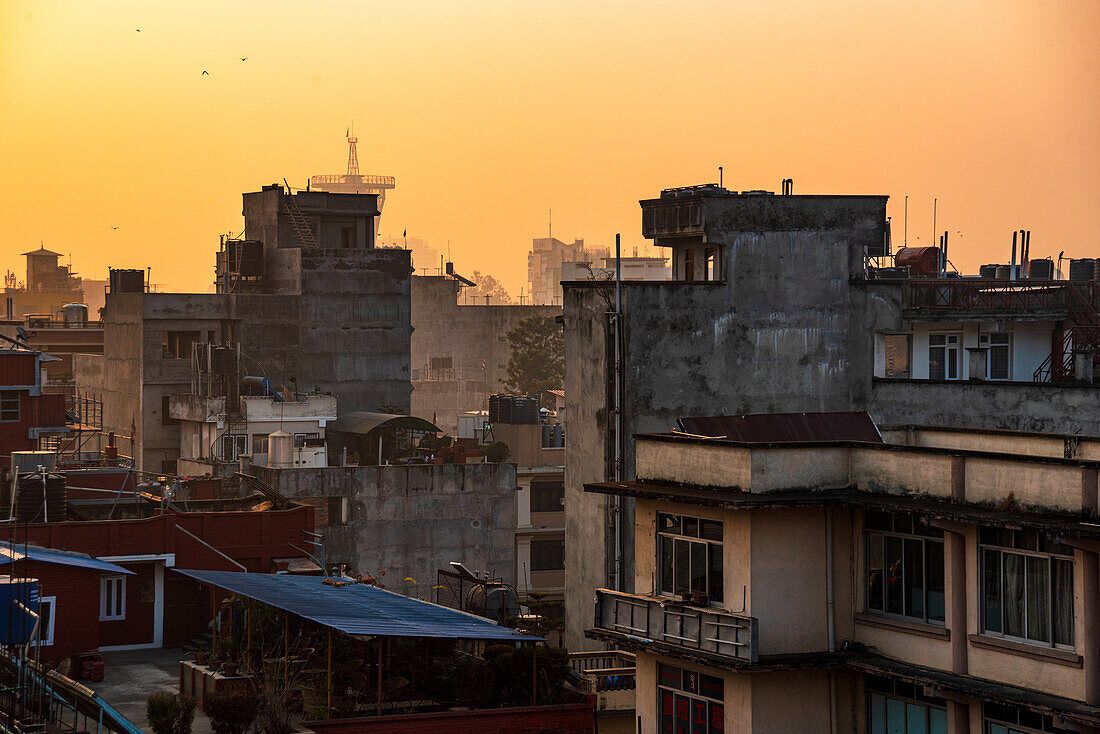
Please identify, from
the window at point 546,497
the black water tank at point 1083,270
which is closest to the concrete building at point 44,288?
the window at point 546,497

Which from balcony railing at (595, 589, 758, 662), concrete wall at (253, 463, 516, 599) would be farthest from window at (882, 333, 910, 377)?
balcony railing at (595, 589, 758, 662)

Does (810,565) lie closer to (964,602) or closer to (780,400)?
(964,602)

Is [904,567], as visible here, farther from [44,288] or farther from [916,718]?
[44,288]

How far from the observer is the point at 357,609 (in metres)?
33.6

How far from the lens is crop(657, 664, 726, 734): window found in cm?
3072

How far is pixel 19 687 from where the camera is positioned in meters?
28.2

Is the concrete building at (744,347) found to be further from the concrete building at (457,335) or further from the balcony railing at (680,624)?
the concrete building at (457,335)

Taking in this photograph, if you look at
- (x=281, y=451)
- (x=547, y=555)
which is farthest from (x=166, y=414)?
(x=547, y=555)

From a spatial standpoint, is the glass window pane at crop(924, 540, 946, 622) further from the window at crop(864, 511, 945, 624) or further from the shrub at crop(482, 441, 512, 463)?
the shrub at crop(482, 441, 512, 463)

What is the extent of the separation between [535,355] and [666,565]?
10737cm

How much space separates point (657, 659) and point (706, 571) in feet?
7.22

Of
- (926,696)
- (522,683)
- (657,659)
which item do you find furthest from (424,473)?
(926,696)

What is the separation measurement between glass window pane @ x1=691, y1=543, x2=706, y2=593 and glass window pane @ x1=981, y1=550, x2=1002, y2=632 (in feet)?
18.5

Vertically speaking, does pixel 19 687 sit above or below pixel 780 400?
below
